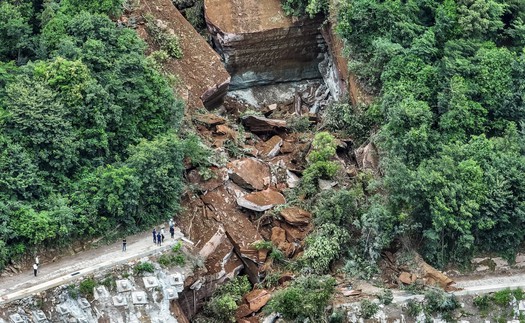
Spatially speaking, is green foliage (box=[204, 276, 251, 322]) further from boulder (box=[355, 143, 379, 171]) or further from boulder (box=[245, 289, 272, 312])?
boulder (box=[355, 143, 379, 171])

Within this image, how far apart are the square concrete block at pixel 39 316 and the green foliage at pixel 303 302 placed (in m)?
7.07

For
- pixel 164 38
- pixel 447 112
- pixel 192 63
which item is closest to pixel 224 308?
pixel 447 112

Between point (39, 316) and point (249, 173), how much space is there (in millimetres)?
10047

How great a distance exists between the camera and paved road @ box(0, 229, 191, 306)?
30.5m

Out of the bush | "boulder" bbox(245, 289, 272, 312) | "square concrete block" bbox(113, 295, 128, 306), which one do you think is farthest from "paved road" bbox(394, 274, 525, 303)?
"square concrete block" bbox(113, 295, 128, 306)

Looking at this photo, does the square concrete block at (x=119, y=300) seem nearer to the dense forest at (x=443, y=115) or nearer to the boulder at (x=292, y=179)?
the boulder at (x=292, y=179)

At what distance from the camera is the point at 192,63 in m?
40.1

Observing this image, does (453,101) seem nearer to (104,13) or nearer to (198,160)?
(198,160)

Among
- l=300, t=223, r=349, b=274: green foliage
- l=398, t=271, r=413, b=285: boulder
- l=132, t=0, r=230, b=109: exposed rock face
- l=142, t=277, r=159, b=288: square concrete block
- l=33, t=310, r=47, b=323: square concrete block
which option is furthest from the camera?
l=132, t=0, r=230, b=109: exposed rock face

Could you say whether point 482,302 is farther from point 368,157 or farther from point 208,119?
point 208,119

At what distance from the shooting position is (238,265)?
114ft

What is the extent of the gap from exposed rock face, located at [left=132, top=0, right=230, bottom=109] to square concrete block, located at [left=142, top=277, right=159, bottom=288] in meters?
9.05

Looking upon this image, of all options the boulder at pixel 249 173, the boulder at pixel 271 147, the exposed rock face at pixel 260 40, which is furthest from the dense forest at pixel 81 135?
the exposed rock face at pixel 260 40

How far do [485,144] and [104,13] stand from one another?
49.5 feet
